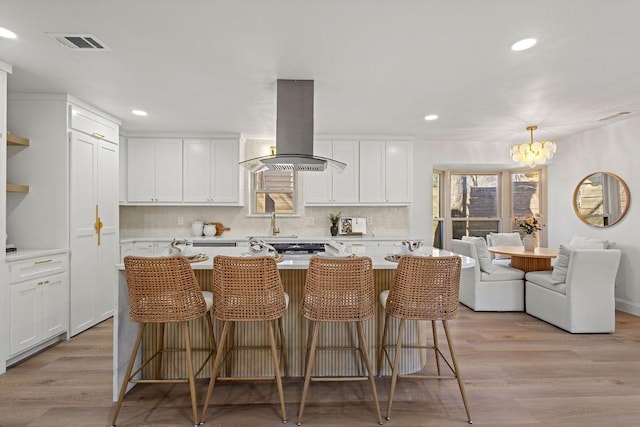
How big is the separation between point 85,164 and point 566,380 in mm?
4935

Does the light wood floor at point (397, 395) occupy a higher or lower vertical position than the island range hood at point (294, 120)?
lower

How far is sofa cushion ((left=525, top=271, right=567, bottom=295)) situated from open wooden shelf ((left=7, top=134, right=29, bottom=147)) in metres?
5.70

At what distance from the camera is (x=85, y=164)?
385cm

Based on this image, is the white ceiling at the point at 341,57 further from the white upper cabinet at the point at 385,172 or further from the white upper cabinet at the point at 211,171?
the white upper cabinet at the point at 385,172

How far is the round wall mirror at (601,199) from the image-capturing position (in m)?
4.68

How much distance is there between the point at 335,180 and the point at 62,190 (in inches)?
133

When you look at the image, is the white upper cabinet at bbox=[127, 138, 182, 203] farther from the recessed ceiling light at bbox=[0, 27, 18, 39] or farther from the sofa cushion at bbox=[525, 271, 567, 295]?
the sofa cushion at bbox=[525, 271, 567, 295]

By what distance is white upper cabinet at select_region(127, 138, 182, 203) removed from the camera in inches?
205

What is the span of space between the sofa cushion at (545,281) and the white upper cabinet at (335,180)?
250 cm

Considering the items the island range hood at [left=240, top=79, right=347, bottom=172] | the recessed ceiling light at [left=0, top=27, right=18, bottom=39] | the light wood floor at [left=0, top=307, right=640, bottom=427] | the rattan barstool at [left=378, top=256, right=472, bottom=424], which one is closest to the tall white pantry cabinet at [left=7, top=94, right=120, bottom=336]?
the light wood floor at [left=0, top=307, right=640, bottom=427]

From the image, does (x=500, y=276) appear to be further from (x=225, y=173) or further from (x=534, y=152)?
(x=225, y=173)

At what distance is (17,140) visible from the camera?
333 cm

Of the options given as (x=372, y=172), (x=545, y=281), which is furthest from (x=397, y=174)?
(x=545, y=281)

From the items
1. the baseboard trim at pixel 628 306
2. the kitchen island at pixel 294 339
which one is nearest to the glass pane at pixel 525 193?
the baseboard trim at pixel 628 306
